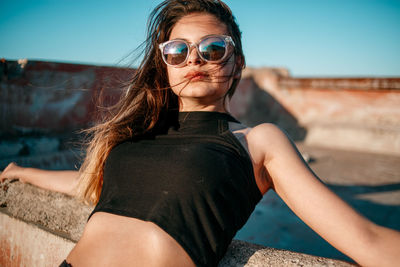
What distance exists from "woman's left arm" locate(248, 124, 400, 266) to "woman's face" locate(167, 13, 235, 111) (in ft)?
1.09

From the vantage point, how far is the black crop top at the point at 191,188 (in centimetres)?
92

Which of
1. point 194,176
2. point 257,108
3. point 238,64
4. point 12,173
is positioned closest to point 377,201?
point 238,64

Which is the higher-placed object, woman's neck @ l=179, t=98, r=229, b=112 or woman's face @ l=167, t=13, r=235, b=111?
woman's face @ l=167, t=13, r=235, b=111

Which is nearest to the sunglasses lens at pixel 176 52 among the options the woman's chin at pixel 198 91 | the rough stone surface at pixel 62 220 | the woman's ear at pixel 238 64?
the woman's chin at pixel 198 91

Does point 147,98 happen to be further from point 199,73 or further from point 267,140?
point 267,140

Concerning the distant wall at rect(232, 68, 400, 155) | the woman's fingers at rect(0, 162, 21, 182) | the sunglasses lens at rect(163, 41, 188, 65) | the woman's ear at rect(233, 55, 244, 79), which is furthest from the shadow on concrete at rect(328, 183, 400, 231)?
the woman's fingers at rect(0, 162, 21, 182)

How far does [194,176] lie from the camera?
97 cm

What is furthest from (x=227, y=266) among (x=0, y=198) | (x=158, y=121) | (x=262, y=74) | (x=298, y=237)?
(x=262, y=74)

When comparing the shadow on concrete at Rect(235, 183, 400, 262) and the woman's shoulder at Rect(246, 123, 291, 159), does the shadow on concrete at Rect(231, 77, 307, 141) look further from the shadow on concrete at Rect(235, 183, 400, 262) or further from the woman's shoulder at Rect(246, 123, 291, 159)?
the woman's shoulder at Rect(246, 123, 291, 159)

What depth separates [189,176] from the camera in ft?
3.19

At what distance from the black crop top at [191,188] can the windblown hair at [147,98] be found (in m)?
0.22

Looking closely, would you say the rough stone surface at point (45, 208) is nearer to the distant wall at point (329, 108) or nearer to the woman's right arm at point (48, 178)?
the woman's right arm at point (48, 178)

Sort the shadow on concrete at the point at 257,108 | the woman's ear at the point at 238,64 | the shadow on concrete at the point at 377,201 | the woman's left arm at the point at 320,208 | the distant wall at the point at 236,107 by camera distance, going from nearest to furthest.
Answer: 1. the woman's left arm at the point at 320,208
2. the woman's ear at the point at 238,64
3. the distant wall at the point at 236,107
4. the shadow on concrete at the point at 377,201
5. the shadow on concrete at the point at 257,108

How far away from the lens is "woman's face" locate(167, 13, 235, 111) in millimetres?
1284
